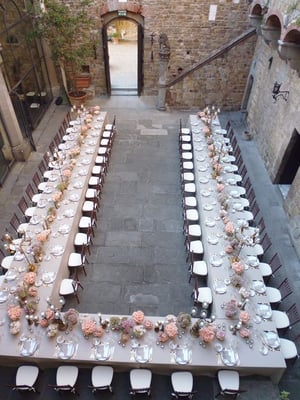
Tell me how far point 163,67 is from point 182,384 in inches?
431

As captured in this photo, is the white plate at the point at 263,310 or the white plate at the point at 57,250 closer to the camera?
the white plate at the point at 263,310

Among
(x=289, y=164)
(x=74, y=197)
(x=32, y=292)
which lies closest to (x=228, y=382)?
(x=32, y=292)

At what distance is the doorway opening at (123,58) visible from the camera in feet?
48.5

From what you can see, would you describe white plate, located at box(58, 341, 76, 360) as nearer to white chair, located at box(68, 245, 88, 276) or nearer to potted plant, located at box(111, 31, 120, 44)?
white chair, located at box(68, 245, 88, 276)

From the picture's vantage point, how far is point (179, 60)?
12.9 meters

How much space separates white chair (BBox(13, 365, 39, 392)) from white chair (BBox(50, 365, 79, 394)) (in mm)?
385

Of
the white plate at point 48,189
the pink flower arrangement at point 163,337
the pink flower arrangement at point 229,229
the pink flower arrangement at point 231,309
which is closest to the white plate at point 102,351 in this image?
the pink flower arrangement at point 163,337

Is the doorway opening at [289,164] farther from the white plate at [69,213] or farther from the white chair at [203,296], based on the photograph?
the white plate at [69,213]

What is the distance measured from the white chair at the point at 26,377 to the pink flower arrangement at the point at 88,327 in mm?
1008

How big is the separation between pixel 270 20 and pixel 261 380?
356 inches

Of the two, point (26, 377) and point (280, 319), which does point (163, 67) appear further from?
point (26, 377)

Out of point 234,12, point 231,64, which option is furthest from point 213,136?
point 234,12

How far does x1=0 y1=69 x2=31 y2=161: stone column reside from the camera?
9.08m

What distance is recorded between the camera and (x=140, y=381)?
5055 millimetres
